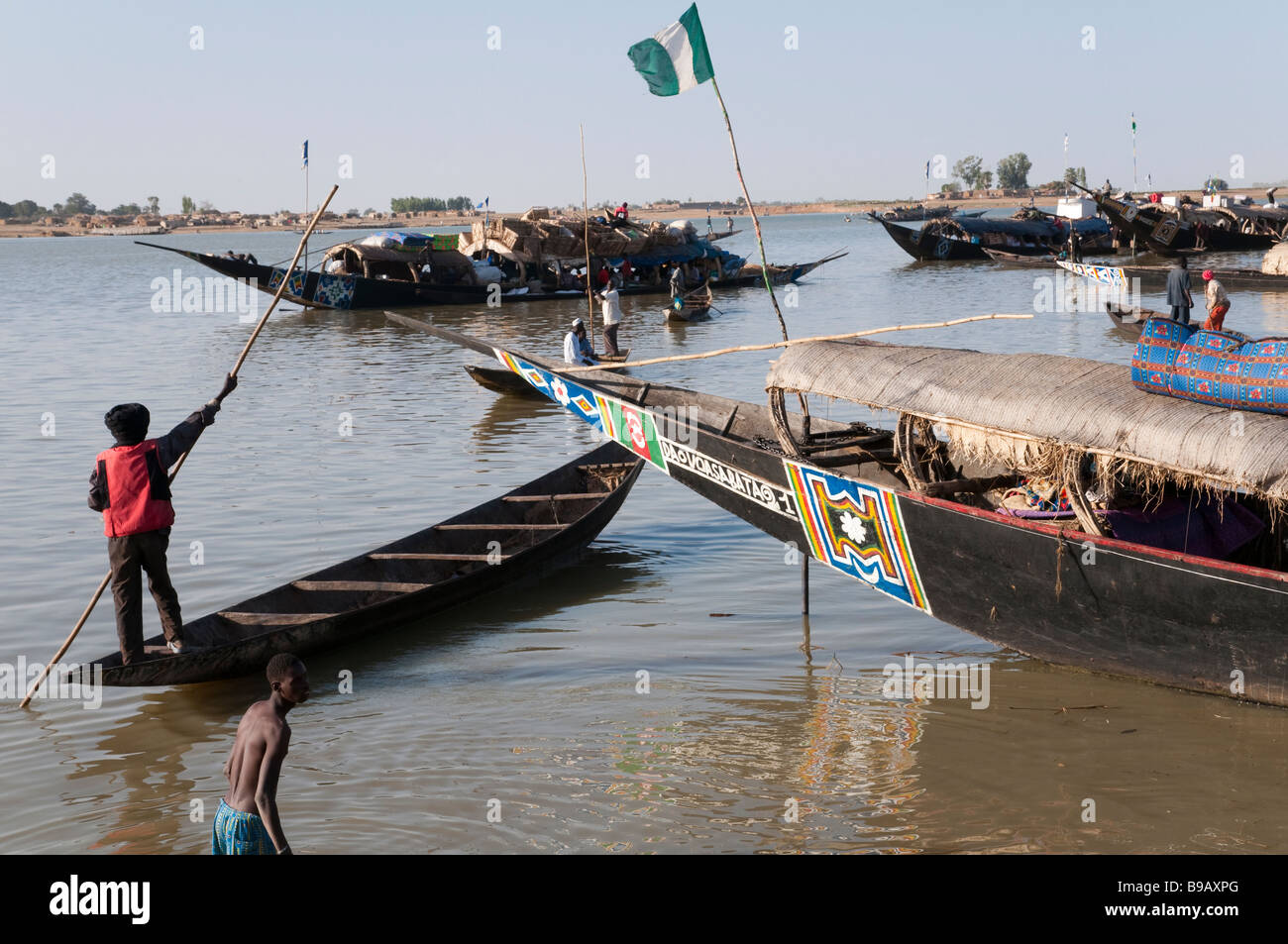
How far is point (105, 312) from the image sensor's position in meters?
33.6

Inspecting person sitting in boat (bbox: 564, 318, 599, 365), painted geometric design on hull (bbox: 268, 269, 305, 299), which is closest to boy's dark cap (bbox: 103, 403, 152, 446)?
person sitting in boat (bbox: 564, 318, 599, 365)

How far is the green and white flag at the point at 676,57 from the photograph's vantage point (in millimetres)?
9836

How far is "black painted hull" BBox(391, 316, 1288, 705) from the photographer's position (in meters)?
5.89

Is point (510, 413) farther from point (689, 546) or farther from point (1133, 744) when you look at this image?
point (1133, 744)

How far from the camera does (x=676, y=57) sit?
9.92 m

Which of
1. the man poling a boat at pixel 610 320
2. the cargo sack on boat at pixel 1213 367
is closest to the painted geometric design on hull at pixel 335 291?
the man poling a boat at pixel 610 320

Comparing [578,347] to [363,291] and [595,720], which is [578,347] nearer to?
[595,720]

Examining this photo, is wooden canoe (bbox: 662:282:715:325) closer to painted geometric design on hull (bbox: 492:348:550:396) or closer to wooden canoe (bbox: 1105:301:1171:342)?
wooden canoe (bbox: 1105:301:1171:342)

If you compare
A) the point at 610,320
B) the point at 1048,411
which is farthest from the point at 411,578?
the point at 610,320

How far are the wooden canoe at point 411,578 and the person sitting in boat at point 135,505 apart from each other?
318mm

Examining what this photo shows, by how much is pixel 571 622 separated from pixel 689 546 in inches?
74.5

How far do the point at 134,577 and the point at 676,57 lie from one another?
6.01m
